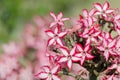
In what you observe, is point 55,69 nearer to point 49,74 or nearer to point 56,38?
point 49,74

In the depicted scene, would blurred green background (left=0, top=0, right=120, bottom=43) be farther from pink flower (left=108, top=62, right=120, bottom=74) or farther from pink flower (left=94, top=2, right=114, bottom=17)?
pink flower (left=108, top=62, right=120, bottom=74)

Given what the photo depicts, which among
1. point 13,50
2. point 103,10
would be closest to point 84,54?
point 103,10

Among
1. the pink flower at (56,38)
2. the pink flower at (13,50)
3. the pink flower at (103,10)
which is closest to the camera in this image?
the pink flower at (56,38)

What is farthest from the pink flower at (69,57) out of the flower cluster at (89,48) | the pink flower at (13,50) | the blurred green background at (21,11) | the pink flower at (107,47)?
the blurred green background at (21,11)

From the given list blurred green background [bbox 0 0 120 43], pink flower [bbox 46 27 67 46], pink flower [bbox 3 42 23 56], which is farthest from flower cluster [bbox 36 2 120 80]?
blurred green background [bbox 0 0 120 43]

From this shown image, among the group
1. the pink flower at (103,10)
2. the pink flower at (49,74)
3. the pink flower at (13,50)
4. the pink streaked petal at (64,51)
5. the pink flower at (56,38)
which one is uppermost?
the pink flower at (13,50)

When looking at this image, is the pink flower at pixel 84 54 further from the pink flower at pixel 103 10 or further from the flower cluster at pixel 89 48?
the pink flower at pixel 103 10

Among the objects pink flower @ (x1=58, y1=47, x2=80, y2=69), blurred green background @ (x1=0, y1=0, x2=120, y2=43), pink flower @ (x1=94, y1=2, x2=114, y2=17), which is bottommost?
pink flower @ (x1=58, y1=47, x2=80, y2=69)
